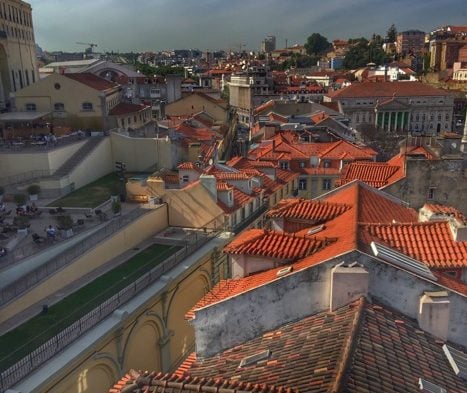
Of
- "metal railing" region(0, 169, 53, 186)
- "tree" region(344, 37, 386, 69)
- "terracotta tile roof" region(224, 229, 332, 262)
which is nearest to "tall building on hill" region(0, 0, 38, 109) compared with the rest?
"metal railing" region(0, 169, 53, 186)

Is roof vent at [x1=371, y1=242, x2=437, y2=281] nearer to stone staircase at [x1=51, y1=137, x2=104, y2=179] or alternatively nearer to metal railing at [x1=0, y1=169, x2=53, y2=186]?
stone staircase at [x1=51, y1=137, x2=104, y2=179]

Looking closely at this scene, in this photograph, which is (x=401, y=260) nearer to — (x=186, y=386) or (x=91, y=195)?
(x=186, y=386)

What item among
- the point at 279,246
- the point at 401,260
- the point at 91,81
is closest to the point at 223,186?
the point at 279,246

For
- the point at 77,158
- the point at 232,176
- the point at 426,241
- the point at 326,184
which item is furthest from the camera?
the point at 326,184

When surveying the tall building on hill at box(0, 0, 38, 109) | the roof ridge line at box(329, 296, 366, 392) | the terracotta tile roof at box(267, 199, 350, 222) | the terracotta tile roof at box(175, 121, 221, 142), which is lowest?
the terracotta tile roof at box(175, 121, 221, 142)

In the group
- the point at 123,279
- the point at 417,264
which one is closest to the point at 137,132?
the point at 123,279

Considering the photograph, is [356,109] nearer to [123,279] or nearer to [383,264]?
[123,279]
